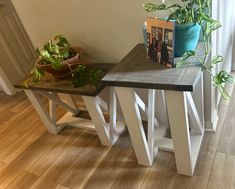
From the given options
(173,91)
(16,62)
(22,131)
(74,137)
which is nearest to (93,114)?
(74,137)

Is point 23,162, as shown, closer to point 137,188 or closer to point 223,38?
point 137,188

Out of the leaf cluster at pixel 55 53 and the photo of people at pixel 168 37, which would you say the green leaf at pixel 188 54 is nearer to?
the photo of people at pixel 168 37

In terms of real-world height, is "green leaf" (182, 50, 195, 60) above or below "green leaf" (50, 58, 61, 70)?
above

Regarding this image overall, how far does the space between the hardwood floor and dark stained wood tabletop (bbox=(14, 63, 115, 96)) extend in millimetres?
506

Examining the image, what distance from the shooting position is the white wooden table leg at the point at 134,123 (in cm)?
122

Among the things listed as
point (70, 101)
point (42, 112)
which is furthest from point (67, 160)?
point (70, 101)

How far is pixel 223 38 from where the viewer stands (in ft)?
5.35

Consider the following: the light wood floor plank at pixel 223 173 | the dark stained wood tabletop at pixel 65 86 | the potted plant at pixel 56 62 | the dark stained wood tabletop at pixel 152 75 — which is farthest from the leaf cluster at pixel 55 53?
the light wood floor plank at pixel 223 173

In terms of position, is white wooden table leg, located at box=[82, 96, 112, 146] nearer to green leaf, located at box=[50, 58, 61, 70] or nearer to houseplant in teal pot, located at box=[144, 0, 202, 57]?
green leaf, located at box=[50, 58, 61, 70]

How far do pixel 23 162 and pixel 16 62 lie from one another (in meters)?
1.49

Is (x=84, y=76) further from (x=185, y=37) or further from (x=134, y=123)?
(x=185, y=37)

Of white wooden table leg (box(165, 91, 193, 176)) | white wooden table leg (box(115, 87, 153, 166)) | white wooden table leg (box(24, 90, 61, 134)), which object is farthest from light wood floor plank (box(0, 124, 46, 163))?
white wooden table leg (box(165, 91, 193, 176))

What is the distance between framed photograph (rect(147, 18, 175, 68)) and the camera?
1.08 m

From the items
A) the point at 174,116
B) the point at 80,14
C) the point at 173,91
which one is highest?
the point at 80,14
